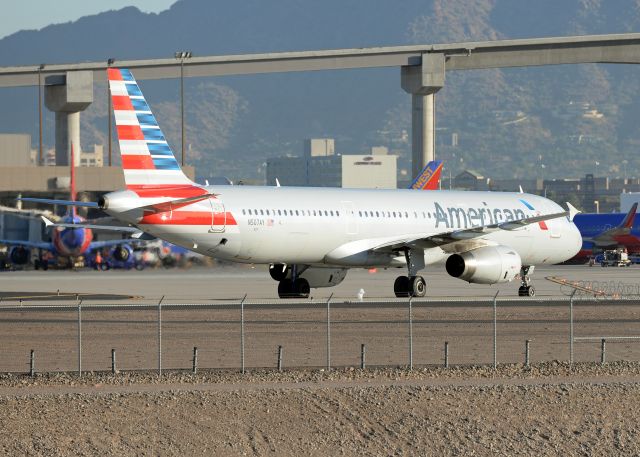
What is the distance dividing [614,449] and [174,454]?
7884mm

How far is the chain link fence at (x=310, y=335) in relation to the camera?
32.6 m

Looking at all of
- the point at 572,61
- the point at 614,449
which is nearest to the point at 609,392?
the point at 614,449

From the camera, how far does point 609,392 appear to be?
28094 millimetres

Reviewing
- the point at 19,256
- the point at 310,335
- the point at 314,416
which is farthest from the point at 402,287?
the point at 19,256

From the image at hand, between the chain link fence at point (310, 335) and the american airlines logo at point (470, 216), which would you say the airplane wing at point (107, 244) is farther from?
the chain link fence at point (310, 335)

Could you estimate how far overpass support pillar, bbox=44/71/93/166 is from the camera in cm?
9812

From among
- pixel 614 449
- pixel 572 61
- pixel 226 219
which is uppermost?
pixel 572 61

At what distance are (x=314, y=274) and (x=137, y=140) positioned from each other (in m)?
10.4

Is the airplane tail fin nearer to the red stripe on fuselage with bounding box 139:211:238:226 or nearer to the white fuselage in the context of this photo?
the white fuselage

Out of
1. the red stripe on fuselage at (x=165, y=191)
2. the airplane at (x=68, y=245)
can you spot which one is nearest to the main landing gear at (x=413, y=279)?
the red stripe on fuselage at (x=165, y=191)

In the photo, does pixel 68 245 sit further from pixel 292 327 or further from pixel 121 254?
pixel 292 327

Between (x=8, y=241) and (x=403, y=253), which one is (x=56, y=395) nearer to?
(x=403, y=253)

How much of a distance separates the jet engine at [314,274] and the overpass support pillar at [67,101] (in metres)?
47.2

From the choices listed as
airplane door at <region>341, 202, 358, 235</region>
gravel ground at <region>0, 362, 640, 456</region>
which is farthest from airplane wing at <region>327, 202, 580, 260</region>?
gravel ground at <region>0, 362, 640, 456</region>
